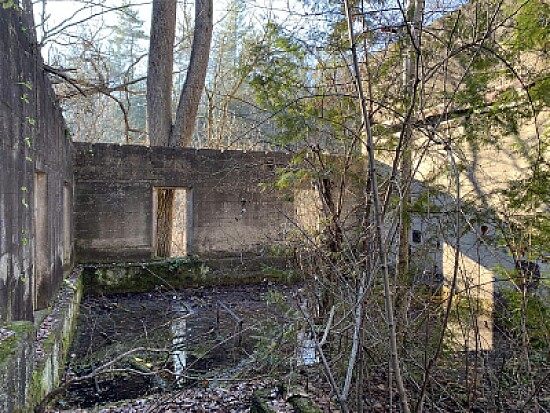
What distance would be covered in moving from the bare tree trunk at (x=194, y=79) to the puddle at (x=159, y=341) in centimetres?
405

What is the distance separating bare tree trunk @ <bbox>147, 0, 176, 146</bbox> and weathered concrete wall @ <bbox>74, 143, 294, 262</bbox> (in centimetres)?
132

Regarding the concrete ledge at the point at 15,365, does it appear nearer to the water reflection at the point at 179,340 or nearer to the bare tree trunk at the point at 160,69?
the water reflection at the point at 179,340

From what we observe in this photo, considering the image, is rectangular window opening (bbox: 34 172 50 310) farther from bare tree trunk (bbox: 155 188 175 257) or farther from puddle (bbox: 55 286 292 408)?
bare tree trunk (bbox: 155 188 175 257)

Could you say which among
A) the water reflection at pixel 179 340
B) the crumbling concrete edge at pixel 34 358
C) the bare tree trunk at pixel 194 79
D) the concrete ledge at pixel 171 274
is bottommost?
the water reflection at pixel 179 340

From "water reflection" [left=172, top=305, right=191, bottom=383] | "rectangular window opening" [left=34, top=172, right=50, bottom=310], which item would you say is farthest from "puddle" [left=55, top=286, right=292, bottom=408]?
"rectangular window opening" [left=34, top=172, right=50, bottom=310]

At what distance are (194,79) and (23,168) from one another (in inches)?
299

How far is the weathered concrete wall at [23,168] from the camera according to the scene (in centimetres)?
341

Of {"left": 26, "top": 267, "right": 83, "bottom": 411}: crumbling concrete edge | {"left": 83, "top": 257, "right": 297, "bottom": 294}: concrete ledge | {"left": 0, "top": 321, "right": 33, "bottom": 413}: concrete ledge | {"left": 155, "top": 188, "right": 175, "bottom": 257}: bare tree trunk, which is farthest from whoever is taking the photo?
{"left": 155, "top": 188, "right": 175, "bottom": 257}: bare tree trunk

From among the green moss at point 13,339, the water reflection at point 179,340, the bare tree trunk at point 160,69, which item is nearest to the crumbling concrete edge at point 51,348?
the green moss at point 13,339

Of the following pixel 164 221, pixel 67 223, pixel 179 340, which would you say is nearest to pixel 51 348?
pixel 179 340

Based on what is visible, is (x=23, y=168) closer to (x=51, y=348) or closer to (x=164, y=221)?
(x=51, y=348)

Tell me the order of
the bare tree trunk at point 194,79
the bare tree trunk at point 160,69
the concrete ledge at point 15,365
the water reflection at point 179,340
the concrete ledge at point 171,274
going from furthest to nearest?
the bare tree trunk at point 194,79 → the bare tree trunk at point 160,69 → the concrete ledge at point 171,274 → the water reflection at point 179,340 → the concrete ledge at point 15,365

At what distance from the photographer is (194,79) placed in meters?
11.1

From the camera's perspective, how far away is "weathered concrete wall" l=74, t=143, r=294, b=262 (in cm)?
920
